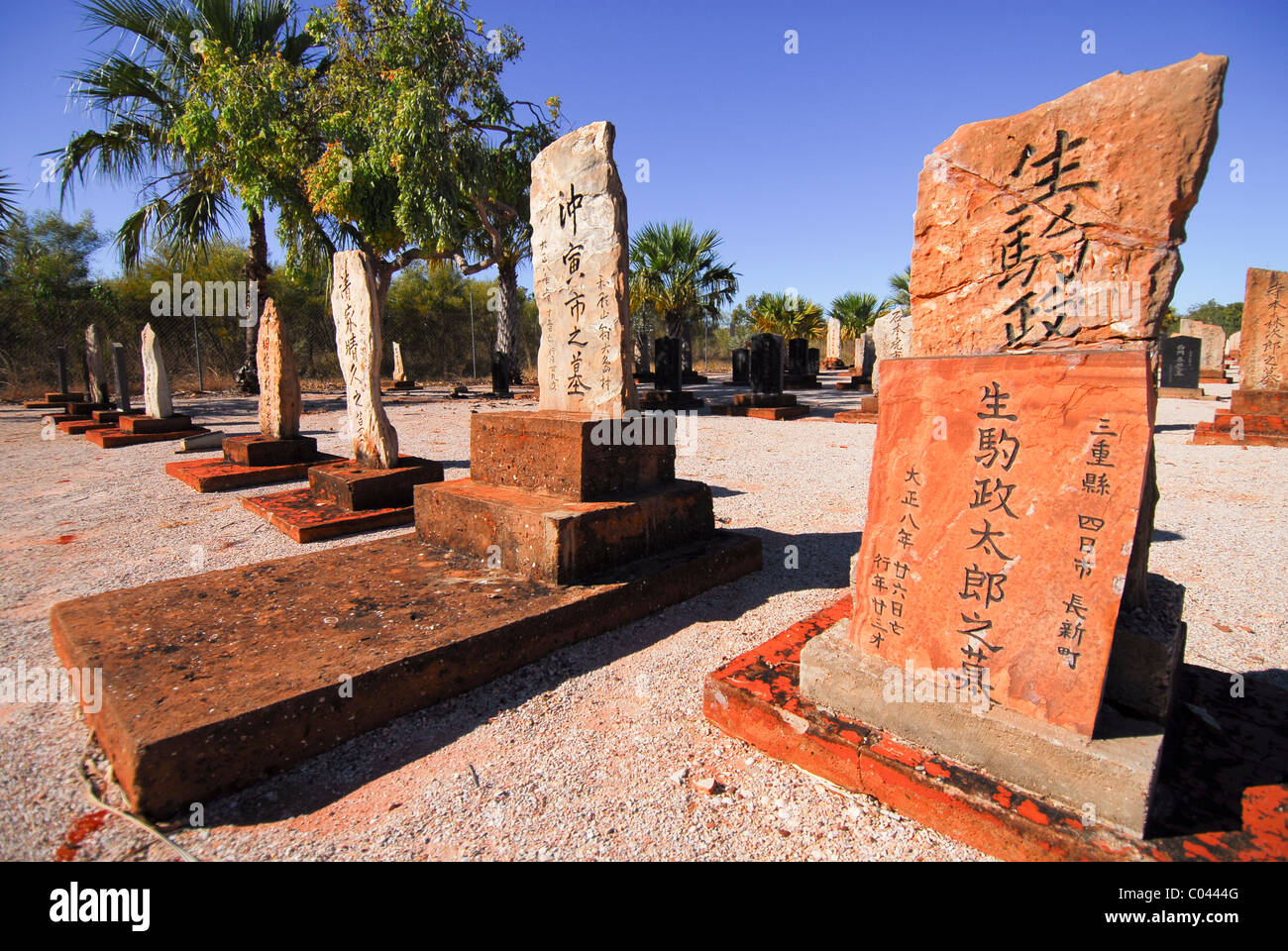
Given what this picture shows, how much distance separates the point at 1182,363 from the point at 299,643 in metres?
18.4

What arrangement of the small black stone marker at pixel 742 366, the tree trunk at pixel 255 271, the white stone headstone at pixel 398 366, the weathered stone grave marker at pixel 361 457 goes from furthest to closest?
the small black stone marker at pixel 742 366, the white stone headstone at pixel 398 366, the tree trunk at pixel 255 271, the weathered stone grave marker at pixel 361 457

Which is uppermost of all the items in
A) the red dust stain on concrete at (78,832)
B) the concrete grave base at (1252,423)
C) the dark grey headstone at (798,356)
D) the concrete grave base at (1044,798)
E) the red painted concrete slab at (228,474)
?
the dark grey headstone at (798,356)

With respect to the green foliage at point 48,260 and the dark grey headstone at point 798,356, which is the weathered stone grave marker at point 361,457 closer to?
the green foliage at point 48,260

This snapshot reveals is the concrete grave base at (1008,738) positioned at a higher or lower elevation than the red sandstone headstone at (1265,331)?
lower

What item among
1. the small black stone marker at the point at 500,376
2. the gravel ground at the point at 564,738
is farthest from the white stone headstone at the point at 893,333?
the small black stone marker at the point at 500,376

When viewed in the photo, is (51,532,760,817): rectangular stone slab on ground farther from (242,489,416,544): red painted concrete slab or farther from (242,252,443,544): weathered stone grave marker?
(242,252,443,544): weathered stone grave marker

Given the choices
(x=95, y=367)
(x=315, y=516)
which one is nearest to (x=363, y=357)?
(x=315, y=516)

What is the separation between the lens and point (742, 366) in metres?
21.8

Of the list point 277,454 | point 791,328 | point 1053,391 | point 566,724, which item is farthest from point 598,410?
point 791,328

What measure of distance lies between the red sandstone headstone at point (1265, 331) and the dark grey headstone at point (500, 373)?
1353 cm

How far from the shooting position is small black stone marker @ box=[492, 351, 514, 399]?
15719mm

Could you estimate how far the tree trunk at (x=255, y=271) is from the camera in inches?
553

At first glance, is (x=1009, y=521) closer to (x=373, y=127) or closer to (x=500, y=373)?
(x=373, y=127)

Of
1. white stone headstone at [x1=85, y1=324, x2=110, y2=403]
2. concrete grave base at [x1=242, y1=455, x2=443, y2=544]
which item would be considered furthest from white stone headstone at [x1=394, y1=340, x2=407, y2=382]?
concrete grave base at [x1=242, y1=455, x2=443, y2=544]
